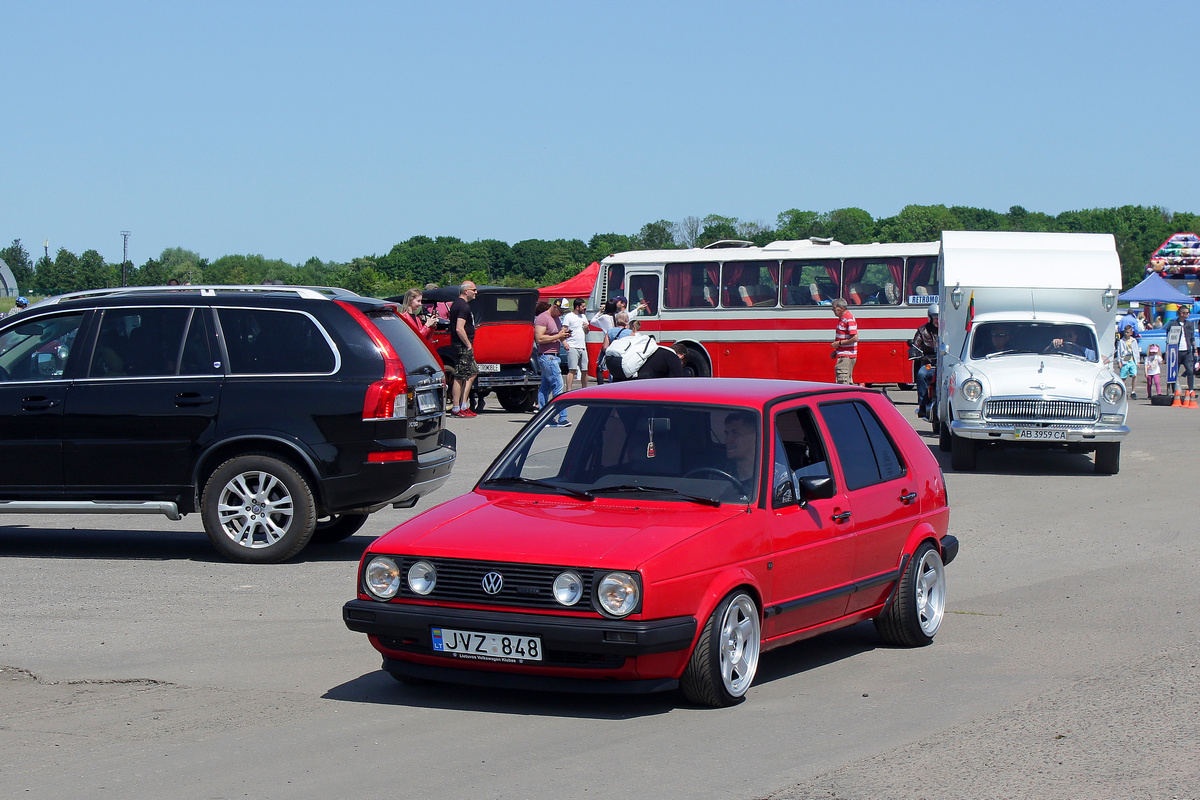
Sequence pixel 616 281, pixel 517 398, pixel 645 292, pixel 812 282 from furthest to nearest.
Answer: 1. pixel 616 281
2. pixel 645 292
3. pixel 812 282
4. pixel 517 398

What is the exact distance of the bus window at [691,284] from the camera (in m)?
28.9

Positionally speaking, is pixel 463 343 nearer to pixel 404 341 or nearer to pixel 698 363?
pixel 698 363

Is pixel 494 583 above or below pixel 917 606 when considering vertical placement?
above

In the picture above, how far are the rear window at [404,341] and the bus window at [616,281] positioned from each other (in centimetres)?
1954

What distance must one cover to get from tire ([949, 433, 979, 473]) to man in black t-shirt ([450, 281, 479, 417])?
28.4ft

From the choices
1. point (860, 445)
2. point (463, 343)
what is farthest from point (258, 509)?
point (463, 343)

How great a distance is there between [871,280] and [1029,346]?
1092 centimetres

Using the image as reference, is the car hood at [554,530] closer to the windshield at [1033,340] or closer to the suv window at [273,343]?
the suv window at [273,343]

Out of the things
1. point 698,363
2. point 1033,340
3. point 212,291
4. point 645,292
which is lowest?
point 698,363

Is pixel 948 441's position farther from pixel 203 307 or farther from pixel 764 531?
pixel 764 531

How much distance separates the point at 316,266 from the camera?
12650cm

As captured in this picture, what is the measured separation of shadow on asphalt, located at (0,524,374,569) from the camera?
10.1 metres

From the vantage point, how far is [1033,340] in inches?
677

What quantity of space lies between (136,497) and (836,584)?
5484mm
